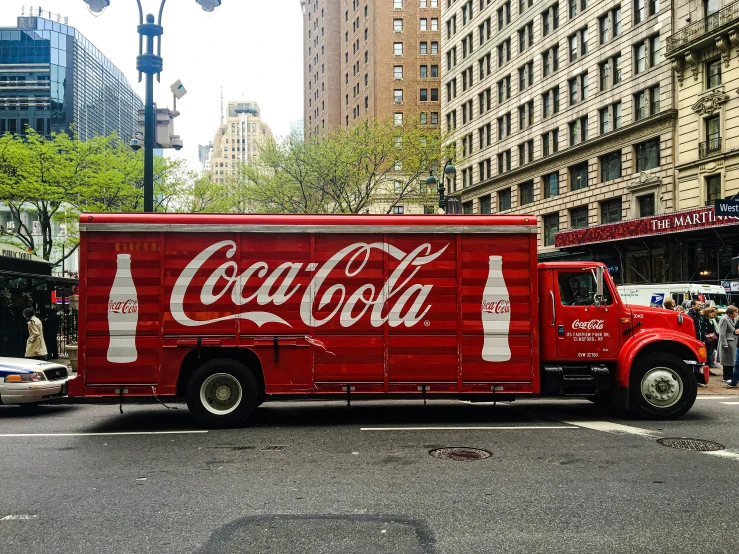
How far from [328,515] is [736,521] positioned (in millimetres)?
3344

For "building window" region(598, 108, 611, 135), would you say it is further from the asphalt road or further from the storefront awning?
the asphalt road

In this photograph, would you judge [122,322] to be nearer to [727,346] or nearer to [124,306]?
[124,306]

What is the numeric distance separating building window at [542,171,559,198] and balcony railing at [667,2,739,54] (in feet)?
43.4

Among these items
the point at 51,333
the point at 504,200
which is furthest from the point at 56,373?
the point at 504,200

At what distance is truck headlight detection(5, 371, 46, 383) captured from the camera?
1050 centimetres

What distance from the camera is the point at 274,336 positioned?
9320mm

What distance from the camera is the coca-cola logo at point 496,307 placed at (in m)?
9.45

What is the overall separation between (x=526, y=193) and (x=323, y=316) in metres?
44.6

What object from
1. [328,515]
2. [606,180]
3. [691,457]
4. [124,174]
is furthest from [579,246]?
[328,515]

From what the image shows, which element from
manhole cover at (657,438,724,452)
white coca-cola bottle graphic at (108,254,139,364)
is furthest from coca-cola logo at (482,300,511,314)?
white coca-cola bottle graphic at (108,254,139,364)

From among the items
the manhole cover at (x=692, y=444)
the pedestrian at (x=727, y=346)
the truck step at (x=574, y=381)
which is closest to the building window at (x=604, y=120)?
the pedestrian at (x=727, y=346)

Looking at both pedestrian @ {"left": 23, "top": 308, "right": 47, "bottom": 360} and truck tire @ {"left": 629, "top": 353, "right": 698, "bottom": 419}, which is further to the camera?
pedestrian @ {"left": 23, "top": 308, "right": 47, "bottom": 360}

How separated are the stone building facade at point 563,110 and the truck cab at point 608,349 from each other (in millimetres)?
29788

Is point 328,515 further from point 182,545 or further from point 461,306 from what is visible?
point 461,306
